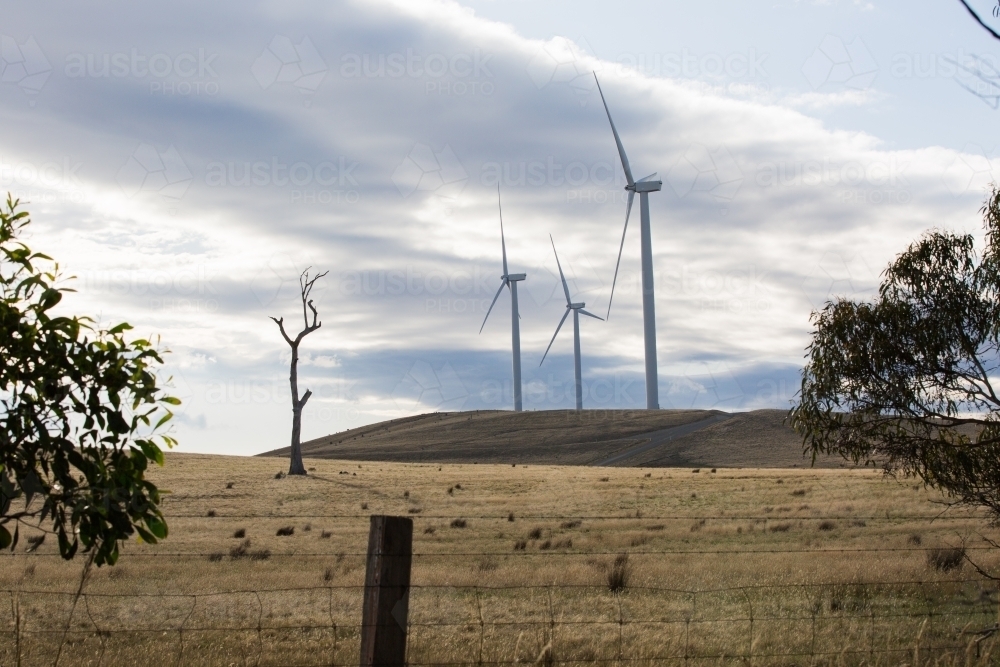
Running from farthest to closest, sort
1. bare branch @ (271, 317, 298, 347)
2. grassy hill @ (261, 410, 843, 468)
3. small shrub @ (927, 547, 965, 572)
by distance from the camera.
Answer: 1. grassy hill @ (261, 410, 843, 468)
2. bare branch @ (271, 317, 298, 347)
3. small shrub @ (927, 547, 965, 572)

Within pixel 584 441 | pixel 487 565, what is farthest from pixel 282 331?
pixel 584 441

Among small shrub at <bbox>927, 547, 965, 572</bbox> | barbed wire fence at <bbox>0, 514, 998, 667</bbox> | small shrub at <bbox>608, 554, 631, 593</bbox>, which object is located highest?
small shrub at <bbox>927, 547, 965, 572</bbox>

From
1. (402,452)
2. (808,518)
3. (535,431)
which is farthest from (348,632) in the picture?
(535,431)

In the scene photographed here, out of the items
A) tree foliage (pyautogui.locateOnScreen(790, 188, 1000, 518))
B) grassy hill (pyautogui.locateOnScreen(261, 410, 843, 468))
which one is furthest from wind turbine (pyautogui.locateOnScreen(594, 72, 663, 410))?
tree foliage (pyautogui.locateOnScreen(790, 188, 1000, 518))

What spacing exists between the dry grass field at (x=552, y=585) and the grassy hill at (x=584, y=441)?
74.6m

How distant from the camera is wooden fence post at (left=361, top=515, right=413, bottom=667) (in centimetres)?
714

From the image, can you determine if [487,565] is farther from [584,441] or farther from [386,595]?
[584,441]

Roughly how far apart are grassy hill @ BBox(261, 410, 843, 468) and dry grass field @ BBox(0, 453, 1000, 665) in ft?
245

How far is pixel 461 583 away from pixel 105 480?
1210 centimetres

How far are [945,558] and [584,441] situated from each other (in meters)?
121

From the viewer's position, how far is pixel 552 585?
634 inches

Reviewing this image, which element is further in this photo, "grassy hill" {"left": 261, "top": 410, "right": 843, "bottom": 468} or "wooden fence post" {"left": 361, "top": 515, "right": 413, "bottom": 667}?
"grassy hill" {"left": 261, "top": 410, "right": 843, "bottom": 468}

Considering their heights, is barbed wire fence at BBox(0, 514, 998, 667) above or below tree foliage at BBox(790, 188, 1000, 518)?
below

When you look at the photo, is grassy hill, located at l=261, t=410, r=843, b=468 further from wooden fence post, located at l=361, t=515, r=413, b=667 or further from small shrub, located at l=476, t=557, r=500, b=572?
wooden fence post, located at l=361, t=515, r=413, b=667
